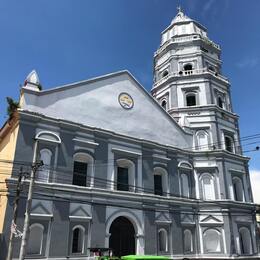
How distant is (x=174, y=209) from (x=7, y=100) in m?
14.9

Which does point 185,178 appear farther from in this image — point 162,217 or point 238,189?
point 238,189

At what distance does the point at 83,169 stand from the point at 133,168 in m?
4.13

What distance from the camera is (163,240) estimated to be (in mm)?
23312

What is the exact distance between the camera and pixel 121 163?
23.9 meters

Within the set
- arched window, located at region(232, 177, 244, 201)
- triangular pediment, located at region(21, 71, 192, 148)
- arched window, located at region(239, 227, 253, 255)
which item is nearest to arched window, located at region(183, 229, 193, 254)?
arched window, located at region(239, 227, 253, 255)

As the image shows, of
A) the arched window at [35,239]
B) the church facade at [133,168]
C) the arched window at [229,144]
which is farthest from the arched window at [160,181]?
the arched window at [35,239]

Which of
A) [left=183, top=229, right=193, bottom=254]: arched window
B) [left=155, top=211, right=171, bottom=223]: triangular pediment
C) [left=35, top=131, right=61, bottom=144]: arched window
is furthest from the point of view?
[left=183, top=229, right=193, bottom=254]: arched window

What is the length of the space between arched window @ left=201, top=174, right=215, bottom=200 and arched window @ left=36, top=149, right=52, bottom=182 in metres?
13.7

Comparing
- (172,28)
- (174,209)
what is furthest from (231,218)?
(172,28)

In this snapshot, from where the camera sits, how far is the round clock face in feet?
83.3

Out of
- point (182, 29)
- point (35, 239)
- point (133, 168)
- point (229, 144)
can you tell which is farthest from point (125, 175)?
point (182, 29)

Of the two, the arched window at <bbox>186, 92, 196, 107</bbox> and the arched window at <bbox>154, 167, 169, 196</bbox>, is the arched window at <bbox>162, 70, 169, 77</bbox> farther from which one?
the arched window at <bbox>154, 167, 169, 196</bbox>

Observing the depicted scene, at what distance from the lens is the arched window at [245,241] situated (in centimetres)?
2548

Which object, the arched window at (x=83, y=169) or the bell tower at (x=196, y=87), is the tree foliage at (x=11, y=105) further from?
the bell tower at (x=196, y=87)
